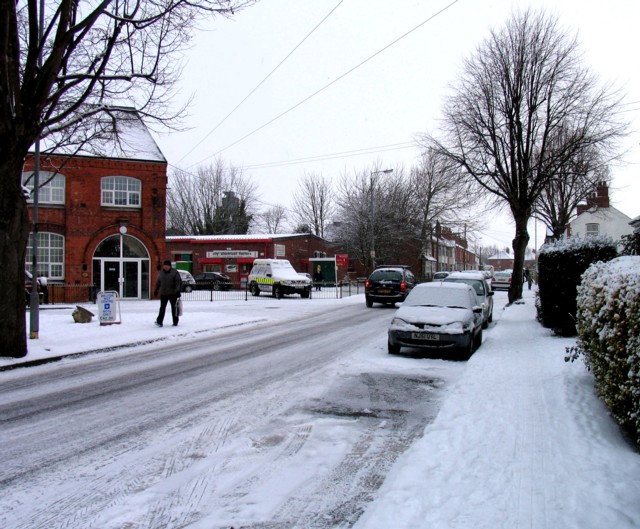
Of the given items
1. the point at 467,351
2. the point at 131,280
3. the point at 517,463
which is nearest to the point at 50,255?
the point at 131,280

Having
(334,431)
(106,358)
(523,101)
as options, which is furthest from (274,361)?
(523,101)

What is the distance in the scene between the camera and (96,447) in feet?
16.2

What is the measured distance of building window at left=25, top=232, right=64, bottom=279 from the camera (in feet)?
85.6

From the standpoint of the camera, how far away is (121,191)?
2741cm

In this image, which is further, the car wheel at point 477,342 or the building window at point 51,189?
the building window at point 51,189

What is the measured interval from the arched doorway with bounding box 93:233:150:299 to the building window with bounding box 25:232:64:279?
164 cm

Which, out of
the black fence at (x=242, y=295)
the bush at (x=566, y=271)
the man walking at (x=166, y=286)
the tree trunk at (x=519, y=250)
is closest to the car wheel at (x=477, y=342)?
the bush at (x=566, y=271)

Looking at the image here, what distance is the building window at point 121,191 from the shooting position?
89.2 feet

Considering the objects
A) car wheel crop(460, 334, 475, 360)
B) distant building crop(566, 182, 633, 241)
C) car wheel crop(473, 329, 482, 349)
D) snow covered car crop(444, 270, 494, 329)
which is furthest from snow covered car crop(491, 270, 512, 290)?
car wheel crop(460, 334, 475, 360)

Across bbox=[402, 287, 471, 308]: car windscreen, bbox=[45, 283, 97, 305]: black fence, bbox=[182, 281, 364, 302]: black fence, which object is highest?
bbox=[402, 287, 471, 308]: car windscreen

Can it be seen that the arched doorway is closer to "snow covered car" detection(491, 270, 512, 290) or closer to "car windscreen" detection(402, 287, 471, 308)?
"car windscreen" detection(402, 287, 471, 308)

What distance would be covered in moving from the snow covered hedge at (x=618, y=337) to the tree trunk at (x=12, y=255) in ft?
31.5

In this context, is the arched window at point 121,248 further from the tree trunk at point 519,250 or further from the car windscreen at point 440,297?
the car windscreen at point 440,297

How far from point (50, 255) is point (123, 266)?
350cm
